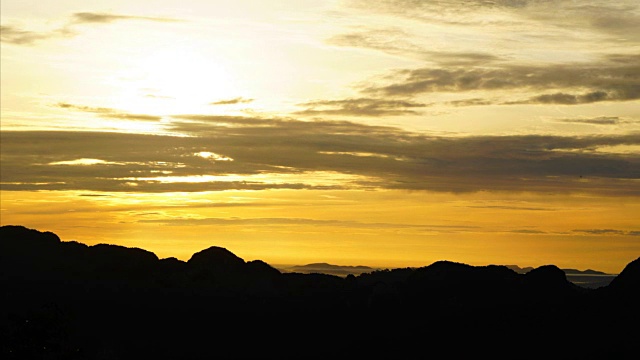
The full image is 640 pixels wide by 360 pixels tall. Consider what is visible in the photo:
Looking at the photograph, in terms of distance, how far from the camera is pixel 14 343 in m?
105

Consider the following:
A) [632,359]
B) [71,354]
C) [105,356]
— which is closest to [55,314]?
[71,354]

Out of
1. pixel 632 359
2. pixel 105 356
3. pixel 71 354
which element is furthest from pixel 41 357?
pixel 632 359

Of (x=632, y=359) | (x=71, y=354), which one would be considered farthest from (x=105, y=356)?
(x=632, y=359)

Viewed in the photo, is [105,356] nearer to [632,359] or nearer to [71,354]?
[71,354]

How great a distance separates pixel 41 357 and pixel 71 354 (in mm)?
3330

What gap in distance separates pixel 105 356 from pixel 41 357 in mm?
95400

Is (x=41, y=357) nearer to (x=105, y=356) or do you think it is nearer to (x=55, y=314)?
(x=55, y=314)

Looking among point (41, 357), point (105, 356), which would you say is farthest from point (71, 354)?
point (105, 356)

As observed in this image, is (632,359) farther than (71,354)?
Yes

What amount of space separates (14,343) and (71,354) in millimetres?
6411

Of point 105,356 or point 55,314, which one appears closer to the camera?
point 55,314

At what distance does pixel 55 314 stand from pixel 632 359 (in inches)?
5363

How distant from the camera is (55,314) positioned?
10675 centimetres

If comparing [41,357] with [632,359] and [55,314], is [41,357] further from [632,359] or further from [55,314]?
[632,359]
